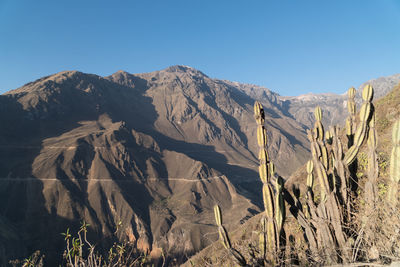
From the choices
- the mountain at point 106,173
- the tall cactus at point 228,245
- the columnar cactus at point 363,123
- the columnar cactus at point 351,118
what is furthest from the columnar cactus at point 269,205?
the mountain at point 106,173

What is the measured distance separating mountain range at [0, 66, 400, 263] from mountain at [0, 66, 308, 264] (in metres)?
0.24

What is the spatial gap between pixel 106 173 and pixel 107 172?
40 cm

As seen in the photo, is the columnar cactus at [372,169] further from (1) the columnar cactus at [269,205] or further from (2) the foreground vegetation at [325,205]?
(1) the columnar cactus at [269,205]

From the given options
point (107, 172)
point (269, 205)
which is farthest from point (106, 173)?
point (269, 205)

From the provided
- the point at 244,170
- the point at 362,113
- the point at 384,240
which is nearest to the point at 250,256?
the point at 384,240

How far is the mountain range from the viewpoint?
45.6 metres

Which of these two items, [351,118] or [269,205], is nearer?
[269,205]

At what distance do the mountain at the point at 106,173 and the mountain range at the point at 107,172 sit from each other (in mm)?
242

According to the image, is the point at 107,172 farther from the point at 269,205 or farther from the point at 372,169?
the point at 372,169

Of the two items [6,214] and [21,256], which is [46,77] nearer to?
[6,214]

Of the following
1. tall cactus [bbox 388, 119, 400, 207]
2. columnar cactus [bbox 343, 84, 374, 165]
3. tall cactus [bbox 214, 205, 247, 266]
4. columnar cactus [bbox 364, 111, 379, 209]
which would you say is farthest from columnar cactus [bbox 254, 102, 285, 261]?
tall cactus [bbox 388, 119, 400, 207]

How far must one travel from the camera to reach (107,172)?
202ft

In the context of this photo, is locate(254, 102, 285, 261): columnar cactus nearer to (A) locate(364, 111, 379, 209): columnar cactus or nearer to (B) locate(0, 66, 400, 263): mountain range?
(A) locate(364, 111, 379, 209): columnar cactus

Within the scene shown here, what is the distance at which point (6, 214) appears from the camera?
152 feet
